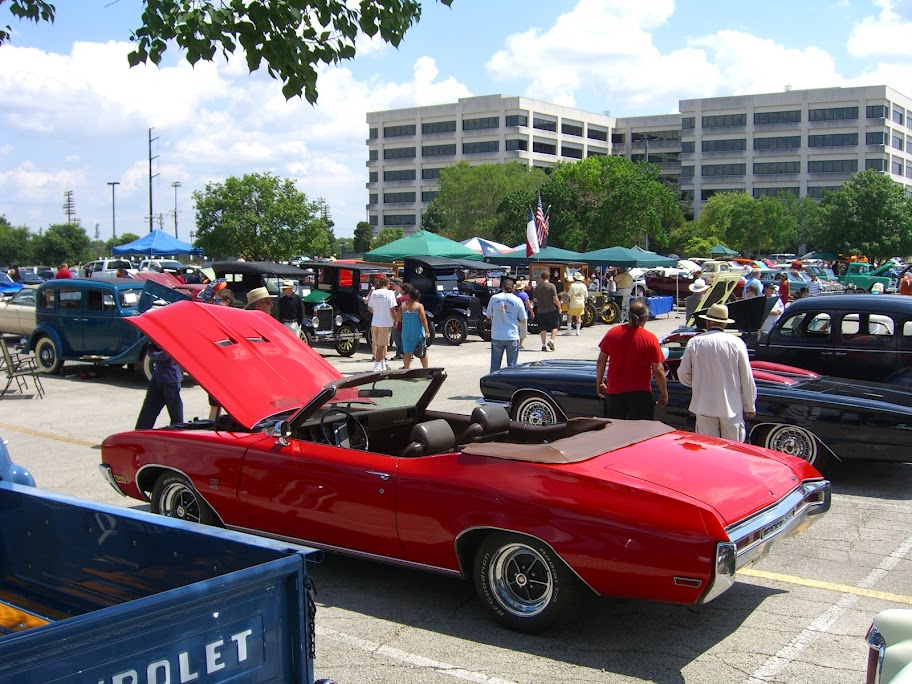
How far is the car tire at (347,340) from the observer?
1866cm

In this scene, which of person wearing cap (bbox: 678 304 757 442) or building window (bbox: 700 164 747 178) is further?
building window (bbox: 700 164 747 178)

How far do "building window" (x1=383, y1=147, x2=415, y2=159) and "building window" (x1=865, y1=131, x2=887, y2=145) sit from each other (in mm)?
50265

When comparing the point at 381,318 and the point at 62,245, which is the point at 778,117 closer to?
the point at 62,245

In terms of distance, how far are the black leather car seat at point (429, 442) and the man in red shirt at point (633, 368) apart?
2.77 metres

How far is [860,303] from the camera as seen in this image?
10.2 meters

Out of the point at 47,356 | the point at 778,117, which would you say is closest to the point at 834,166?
the point at 778,117

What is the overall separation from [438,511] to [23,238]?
3721 inches

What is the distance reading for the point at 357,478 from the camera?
534 centimetres

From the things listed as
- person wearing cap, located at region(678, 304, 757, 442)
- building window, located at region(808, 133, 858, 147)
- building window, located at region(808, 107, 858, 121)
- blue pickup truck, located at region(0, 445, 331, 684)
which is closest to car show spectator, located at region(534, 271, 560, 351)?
person wearing cap, located at region(678, 304, 757, 442)

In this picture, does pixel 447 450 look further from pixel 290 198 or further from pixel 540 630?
pixel 290 198

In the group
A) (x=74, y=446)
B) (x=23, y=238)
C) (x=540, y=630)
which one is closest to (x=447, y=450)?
(x=540, y=630)

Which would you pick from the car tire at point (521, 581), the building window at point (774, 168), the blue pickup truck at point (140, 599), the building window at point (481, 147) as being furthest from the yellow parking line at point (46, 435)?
the building window at point (774, 168)

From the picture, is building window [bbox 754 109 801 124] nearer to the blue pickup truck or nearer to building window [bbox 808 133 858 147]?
building window [bbox 808 133 858 147]

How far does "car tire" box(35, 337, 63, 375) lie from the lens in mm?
16000
